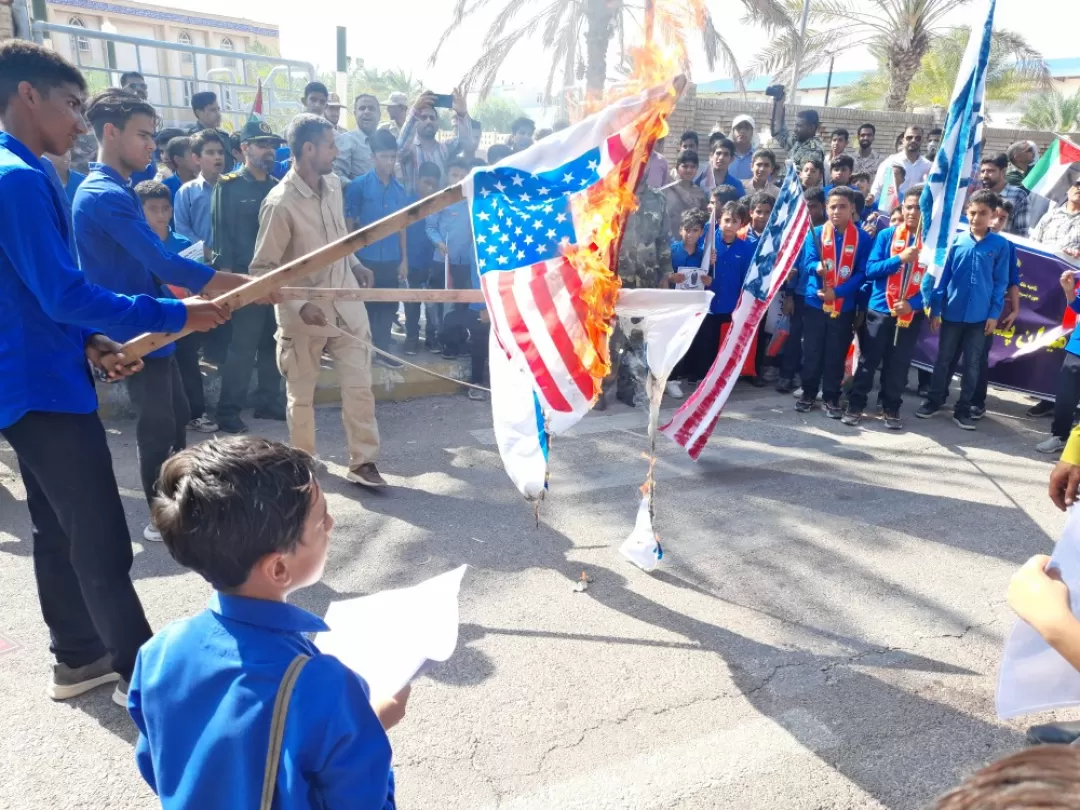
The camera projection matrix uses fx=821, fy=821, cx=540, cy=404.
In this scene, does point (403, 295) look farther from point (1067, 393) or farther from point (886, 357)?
point (1067, 393)

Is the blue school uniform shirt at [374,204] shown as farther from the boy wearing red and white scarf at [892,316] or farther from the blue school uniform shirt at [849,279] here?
the boy wearing red and white scarf at [892,316]

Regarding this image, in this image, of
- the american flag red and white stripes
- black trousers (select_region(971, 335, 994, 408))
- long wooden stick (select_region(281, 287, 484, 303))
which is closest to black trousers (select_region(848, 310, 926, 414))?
black trousers (select_region(971, 335, 994, 408))

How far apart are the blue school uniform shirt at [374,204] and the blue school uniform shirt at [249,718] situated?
6.32 m

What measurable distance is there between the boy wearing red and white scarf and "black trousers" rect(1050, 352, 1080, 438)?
110 cm

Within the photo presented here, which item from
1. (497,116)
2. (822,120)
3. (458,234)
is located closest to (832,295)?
(458,234)

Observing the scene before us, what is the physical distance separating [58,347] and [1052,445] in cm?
683

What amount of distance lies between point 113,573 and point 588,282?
197 cm

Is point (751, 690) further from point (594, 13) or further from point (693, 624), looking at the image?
point (594, 13)

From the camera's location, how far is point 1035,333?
7.39m

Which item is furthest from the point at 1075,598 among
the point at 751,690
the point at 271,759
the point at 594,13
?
the point at 594,13

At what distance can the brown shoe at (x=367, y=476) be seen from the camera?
16.3ft

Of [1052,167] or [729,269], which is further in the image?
[1052,167]

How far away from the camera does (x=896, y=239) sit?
673 centimetres

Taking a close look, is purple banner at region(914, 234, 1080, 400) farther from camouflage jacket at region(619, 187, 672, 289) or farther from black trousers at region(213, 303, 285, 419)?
black trousers at region(213, 303, 285, 419)
